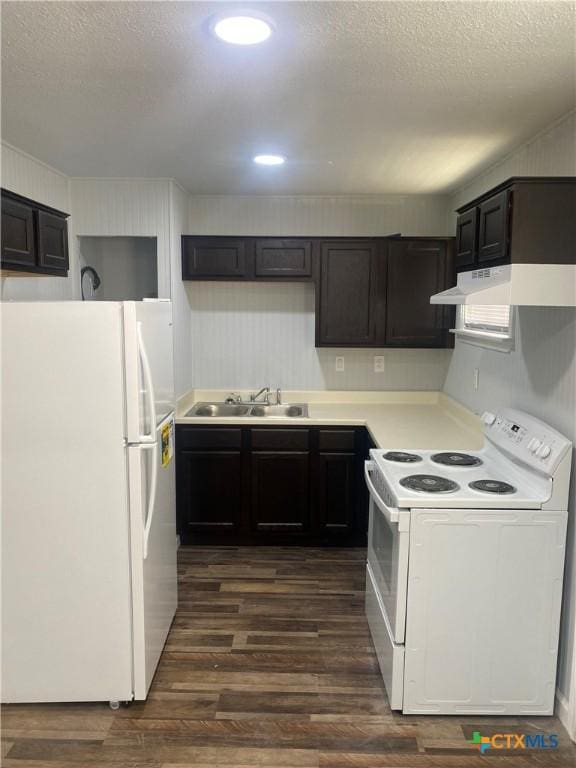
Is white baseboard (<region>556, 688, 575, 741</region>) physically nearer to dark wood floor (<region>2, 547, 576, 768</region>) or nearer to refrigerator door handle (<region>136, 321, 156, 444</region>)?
dark wood floor (<region>2, 547, 576, 768</region>)

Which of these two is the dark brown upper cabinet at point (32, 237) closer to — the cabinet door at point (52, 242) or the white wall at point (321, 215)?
the cabinet door at point (52, 242)

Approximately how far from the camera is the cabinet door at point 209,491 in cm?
391

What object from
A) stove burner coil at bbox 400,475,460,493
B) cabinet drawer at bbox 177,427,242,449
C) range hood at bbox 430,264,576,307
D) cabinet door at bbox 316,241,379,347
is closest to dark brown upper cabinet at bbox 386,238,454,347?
cabinet door at bbox 316,241,379,347

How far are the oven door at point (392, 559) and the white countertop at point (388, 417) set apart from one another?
0.58 metres

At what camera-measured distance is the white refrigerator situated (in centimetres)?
221

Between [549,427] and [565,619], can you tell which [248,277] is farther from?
[565,619]

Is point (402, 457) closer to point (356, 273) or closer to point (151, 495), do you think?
point (151, 495)

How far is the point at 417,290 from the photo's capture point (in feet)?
13.4

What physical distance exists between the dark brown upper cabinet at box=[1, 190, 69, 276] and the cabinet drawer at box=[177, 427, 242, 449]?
144 cm

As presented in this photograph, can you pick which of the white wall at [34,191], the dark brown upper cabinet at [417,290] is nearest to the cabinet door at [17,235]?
the white wall at [34,191]

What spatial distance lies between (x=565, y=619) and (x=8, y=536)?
2.28 metres

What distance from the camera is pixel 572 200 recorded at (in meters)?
2.17

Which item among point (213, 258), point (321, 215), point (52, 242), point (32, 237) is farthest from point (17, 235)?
point (321, 215)

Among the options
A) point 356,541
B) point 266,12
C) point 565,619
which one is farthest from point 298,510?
point 266,12
